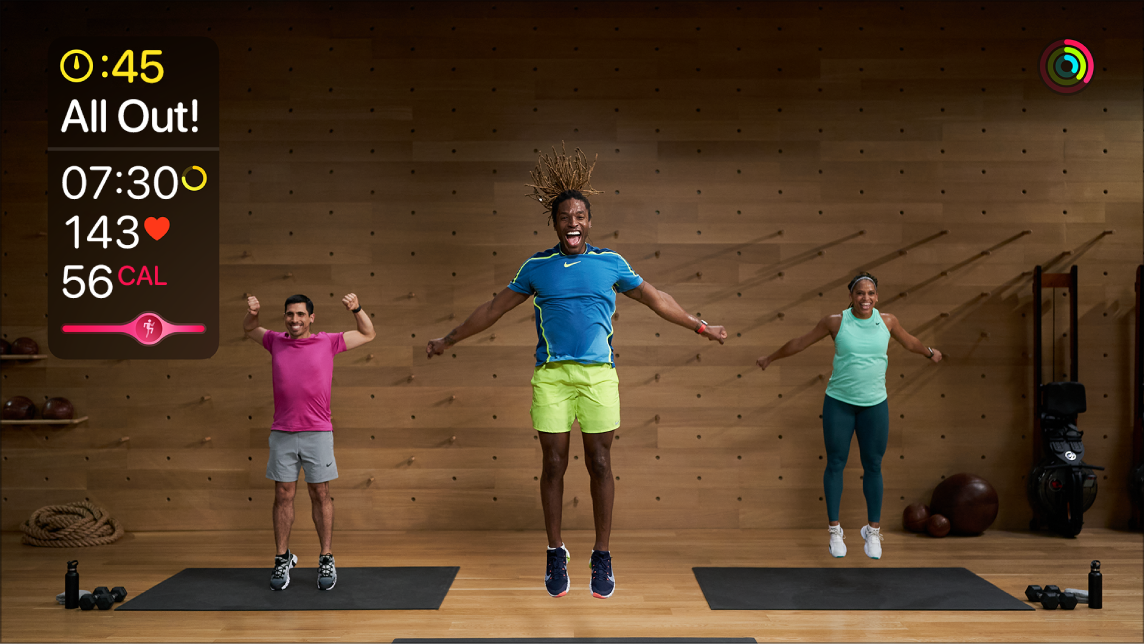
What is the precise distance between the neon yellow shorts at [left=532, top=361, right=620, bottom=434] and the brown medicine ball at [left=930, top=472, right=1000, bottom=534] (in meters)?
2.71

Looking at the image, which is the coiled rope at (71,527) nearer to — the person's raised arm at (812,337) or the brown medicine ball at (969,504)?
the person's raised arm at (812,337)

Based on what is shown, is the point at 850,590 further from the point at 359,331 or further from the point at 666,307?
the point at 359,331

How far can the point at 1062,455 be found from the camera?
4559 mm

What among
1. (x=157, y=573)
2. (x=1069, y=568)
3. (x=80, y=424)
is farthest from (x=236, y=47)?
(x=1069, y=568)

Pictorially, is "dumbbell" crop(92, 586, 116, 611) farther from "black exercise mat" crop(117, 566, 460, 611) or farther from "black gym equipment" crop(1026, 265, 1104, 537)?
"black gym equipment" crop(1026, 265, 1104, 537)

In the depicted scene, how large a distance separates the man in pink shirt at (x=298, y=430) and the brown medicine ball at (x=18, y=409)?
7.36ft

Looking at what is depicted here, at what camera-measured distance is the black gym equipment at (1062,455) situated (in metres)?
4.54

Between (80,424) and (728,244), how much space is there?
14.3 ft

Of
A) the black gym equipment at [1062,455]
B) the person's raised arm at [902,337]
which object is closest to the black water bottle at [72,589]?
the person's raised arm at [902,337]

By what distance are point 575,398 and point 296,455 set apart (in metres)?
1.50

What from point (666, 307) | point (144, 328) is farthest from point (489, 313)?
point (144, 328)

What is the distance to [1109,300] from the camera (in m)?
4.91

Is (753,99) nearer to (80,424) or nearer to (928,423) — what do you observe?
(928,423)

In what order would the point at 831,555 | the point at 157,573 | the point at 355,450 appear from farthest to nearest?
the point at 355,450
the point at 831,555
the point at 157,573
